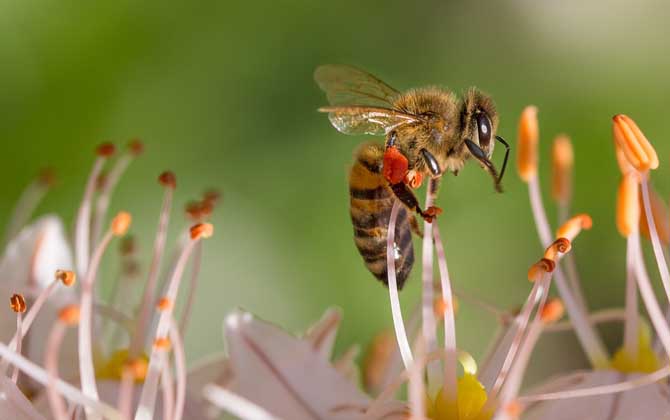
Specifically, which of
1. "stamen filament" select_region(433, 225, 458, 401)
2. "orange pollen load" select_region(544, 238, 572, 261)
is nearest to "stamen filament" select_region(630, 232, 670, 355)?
"orange pollen load" select_region(544, 238, 572, 261)

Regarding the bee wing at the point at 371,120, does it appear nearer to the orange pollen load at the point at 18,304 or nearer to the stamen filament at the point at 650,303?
the stamen filament at the point at 650,303

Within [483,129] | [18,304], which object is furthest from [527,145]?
[18,304]

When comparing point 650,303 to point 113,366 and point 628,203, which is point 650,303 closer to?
point 628,203

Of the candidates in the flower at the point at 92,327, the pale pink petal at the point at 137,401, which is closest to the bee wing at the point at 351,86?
the flower at the point at 92,327

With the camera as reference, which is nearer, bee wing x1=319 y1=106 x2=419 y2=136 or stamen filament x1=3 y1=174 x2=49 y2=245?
bee wing x1=319 y1=106 x2=419 y2=136

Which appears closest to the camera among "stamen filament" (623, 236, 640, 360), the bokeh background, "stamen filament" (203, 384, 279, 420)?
"stamen filament" (203, 384, 279, 420)

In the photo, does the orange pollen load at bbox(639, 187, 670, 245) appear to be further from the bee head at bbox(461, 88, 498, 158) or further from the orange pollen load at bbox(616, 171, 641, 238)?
the bee head at bbox(461, 88, 498, 158)

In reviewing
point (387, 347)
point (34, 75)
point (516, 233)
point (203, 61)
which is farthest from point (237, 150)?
point (387, 347)

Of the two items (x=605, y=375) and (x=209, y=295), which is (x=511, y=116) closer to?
(x=209, y=295)
